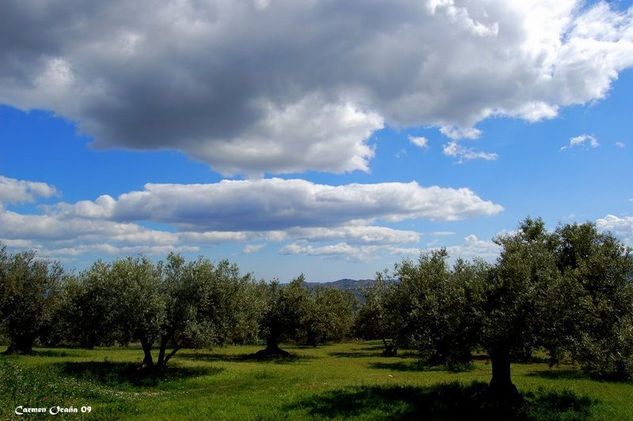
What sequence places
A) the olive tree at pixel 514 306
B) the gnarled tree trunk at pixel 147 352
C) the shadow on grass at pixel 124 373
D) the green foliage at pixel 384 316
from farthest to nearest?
the gnarled tree trunk at pixel 147 352 < the shadow on grass at pixel 124 373 < the green foliage at pixel 384 316 < the olive tree at pixel 514 306

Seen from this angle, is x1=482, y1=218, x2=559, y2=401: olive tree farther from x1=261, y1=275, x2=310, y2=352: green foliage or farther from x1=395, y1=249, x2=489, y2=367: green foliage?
x1=261, y1=275, x2=310, y2=352: green foliage

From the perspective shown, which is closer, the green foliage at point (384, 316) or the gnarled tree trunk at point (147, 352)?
the green foliage at point (384, 316)

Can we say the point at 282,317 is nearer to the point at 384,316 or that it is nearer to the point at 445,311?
the point at 384,316

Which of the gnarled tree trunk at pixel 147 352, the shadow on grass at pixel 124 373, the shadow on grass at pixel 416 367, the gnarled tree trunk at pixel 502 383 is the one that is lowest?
the shadow on grass at pixel 416 367

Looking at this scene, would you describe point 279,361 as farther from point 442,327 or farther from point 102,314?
point 442,327

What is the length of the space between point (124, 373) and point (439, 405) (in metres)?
25.6

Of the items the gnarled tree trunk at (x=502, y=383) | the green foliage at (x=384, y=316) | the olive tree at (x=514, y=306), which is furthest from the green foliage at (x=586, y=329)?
the green foliage at (x=384, y=316)

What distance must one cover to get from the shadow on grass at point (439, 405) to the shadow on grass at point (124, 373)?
1527 cm

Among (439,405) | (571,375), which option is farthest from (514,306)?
(571,375)

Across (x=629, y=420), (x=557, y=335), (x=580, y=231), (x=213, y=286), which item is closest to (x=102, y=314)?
(x=213, y=286)

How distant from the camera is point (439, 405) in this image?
2269cm

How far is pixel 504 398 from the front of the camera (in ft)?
74.7

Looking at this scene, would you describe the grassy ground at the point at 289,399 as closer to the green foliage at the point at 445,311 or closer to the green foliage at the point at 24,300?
the green foliage at the point at 445,311

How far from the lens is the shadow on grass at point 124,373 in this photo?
104 ft
